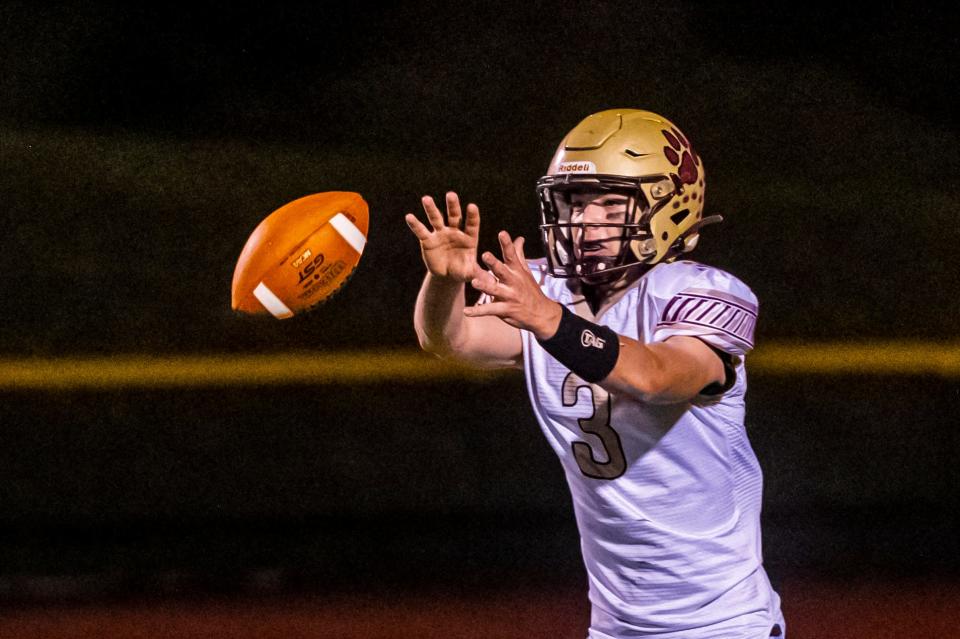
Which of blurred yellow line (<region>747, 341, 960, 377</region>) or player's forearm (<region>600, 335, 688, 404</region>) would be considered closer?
player's forearm (<region>600, 335, 688, 404</region>)

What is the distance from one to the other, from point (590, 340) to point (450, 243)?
367 millimetres

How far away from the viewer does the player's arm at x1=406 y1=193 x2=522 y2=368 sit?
1.81 meters

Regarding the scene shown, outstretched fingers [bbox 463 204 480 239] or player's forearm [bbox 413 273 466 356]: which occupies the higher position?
outstretched fingers [bbox 463 204 480 239]

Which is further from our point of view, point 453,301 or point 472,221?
point 453,301

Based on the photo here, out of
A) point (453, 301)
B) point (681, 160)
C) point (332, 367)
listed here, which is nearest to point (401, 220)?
point (332, 367)

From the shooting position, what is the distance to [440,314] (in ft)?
6.57

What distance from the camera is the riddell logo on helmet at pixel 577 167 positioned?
2059 millimetres

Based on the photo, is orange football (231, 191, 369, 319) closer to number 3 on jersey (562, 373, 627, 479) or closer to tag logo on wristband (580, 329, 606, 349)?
number 3 on jersey (562, 373, 627, 479)

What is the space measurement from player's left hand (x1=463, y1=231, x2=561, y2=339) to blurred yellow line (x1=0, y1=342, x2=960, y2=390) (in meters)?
3.22

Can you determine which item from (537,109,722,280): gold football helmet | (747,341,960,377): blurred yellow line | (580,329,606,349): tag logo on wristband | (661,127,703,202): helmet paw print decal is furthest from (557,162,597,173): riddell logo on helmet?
(747,341,960,377): blurred yellow line

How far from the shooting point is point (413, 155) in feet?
16.1

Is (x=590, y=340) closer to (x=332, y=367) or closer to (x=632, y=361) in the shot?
(x=632, y=361)

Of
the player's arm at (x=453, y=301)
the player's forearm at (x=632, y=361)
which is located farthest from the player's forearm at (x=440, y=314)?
the player's forearm at (x=632, y=361)

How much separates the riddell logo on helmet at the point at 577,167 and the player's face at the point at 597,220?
4cm
